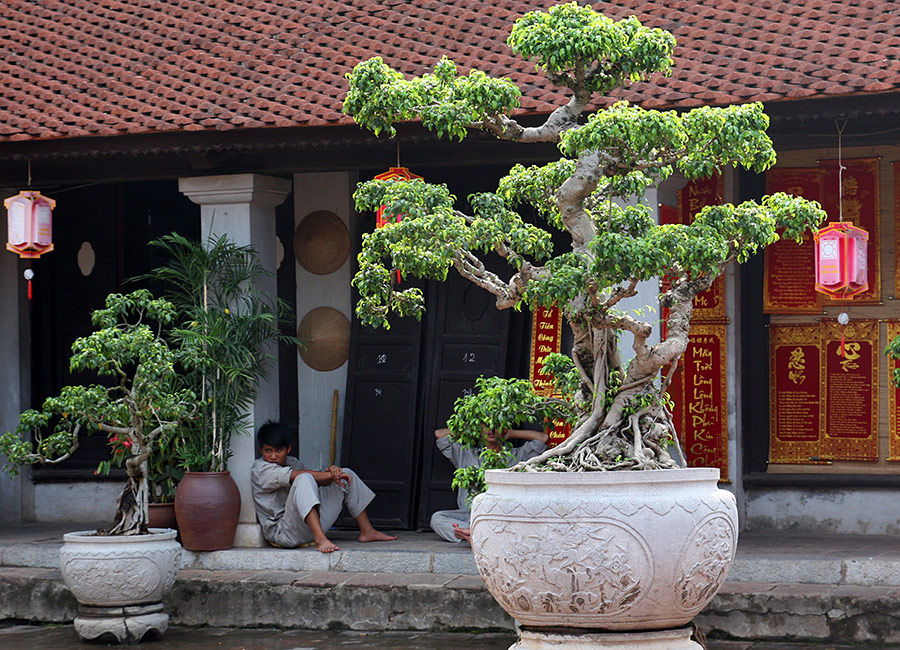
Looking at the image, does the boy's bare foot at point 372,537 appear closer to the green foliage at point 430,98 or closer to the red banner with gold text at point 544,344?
the red banner with gold text at point 544,344

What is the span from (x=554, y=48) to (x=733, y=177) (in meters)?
3.90

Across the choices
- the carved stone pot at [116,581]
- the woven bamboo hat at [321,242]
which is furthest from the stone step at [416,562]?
the woven bamboo hat at [321,242]

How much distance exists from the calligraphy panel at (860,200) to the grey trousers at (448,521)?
9.76 feet

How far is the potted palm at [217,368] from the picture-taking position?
29.6ft

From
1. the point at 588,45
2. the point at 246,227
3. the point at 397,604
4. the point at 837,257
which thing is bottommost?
the point at 397,604

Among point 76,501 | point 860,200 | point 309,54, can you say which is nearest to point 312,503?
point 76,501

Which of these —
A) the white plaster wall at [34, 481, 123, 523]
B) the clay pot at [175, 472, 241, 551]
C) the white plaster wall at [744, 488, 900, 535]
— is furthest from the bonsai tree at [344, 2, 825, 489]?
the white plaster wall at [34, 481, 123, 523]

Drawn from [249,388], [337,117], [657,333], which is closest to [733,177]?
[657,333]

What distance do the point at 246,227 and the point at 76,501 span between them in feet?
10.3

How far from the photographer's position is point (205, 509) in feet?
29.5

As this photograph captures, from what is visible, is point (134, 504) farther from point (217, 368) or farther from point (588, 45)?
point (588, 45)

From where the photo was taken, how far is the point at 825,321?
956 cm

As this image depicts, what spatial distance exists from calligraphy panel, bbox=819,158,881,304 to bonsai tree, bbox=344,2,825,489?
305 cm

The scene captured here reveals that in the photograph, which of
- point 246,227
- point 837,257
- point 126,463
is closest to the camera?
point 837,257
